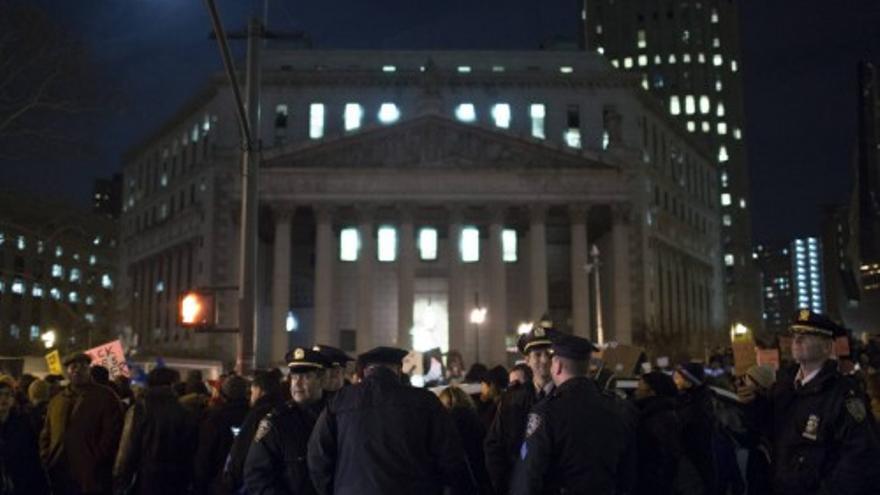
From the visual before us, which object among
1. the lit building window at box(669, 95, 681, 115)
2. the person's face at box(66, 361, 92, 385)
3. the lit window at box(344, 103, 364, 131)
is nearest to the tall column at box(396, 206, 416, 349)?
the lit window at box(344, 103, 364, 131)

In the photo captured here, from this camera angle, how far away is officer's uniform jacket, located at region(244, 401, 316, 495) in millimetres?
7145

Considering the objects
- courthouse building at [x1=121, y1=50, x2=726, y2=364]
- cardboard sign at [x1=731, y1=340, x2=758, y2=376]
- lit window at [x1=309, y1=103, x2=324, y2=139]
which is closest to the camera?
cardboard sign at [x1=731, y1=340, x2=758, y2=376]

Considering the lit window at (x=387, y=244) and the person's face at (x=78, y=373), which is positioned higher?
the lit window at (x=387, y=244)

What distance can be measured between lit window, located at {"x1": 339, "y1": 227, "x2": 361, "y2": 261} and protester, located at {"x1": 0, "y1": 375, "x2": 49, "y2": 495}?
197ft

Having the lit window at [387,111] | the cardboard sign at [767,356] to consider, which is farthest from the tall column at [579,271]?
the cardboard sign at [767,356]

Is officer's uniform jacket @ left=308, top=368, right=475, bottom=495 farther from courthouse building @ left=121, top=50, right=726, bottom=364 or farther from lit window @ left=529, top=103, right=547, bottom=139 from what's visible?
lit window @ left=529, top=103, right=547, bottom=139

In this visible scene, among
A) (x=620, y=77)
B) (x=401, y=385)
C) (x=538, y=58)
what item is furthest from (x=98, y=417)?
(x=538, y=58)

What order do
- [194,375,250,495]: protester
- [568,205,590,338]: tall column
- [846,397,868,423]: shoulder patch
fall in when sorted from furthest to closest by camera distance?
[568,205,590,338]: tall column
[194,375,250,495]: protester
[846,397,868,423]: shoulder patch

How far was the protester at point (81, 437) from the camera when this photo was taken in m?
10.6

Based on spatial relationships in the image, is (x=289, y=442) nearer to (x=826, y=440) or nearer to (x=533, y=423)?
(x=533, y=423)

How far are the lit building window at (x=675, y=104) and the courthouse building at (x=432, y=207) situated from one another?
3641cm

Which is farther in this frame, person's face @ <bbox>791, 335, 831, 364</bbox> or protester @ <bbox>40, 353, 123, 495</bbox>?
protester @ <bbox>40, 353, 123, 495</bbox>

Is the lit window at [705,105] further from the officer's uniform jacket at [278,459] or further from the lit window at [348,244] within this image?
the officer's uniform jacket at [278,459]

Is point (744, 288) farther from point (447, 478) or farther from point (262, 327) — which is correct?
point (447, 478)
